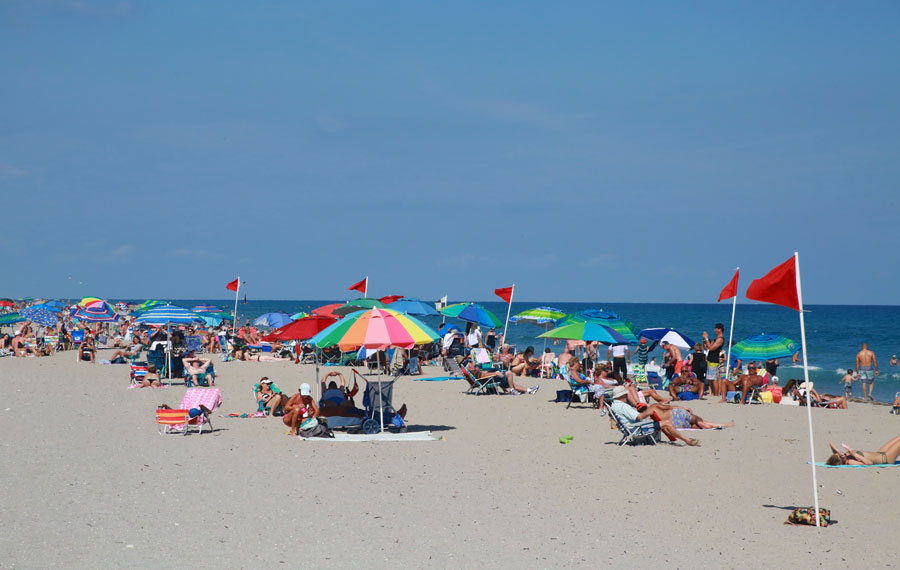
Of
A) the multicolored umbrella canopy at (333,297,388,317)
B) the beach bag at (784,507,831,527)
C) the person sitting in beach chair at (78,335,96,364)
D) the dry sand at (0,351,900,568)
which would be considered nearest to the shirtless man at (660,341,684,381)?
the dry sand at (0,351,900,568)

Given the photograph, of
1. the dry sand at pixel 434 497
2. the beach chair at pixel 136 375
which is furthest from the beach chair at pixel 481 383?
the beach chair at pixel 136 375

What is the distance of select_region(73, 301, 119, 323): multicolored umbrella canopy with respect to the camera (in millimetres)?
30656

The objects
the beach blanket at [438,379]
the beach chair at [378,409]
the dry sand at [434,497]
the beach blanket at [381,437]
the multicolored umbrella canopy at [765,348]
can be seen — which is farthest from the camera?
the beach blanket at [438,379]

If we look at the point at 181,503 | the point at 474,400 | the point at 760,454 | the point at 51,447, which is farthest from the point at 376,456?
the point at 474,400

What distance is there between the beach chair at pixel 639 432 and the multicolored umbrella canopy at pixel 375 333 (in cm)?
285

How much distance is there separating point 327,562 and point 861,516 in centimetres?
468

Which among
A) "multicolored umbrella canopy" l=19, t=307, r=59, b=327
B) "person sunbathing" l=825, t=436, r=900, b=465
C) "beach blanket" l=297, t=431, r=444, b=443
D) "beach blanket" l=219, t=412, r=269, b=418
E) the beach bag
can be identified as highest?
"multicolored umbrella canopy" l=19, t=307, r=59, b=327

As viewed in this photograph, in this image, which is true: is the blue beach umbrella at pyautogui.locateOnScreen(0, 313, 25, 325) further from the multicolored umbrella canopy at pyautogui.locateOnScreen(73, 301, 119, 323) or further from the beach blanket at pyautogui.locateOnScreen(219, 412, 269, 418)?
the beach blanket at pyautogui.locateOnScreen(219, 412, 269, 418)

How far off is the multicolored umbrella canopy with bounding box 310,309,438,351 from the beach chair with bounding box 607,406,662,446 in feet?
9.34

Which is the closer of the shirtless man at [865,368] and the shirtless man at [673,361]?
the shirtless man at [673,361]

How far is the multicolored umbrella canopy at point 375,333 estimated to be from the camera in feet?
34.4

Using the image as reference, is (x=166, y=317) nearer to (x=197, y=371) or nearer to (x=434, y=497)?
(x=197, y=371)

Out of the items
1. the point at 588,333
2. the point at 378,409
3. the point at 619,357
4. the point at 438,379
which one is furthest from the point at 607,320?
the point at 378,409

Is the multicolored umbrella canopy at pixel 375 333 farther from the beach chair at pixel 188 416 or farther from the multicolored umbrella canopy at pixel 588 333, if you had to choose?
the multicolored umbrella canopy at pixel 588 333
